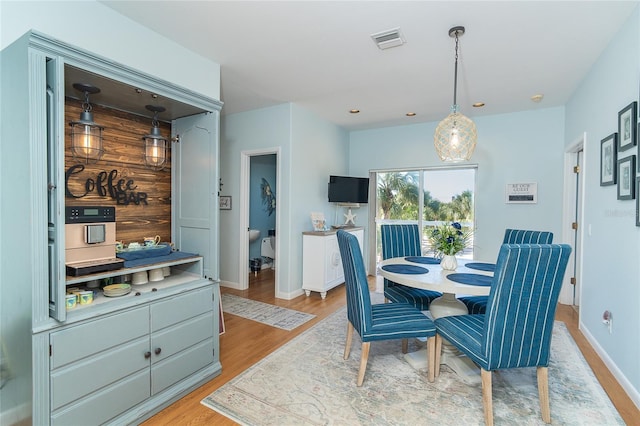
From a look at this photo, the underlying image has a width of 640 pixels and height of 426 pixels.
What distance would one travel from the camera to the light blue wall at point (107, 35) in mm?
1684

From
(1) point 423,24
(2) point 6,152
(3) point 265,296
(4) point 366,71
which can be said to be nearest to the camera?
(2) point 6,152

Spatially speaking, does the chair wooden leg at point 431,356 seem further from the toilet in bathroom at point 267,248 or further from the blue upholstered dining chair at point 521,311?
the toilet in bathroom at point 267,248

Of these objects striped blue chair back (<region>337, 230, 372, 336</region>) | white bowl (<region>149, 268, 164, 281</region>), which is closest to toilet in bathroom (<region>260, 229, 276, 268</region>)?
white bowl (<region>149, 268, 164, 281</region>)

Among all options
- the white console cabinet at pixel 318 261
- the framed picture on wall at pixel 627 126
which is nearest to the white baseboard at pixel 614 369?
the framed picture on wall at pixel 627 126

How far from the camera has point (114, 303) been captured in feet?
6.01

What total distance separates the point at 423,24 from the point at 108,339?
2918 millimetres

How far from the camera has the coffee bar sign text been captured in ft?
6.83

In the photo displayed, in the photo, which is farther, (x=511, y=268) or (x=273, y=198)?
(x=273, y=198)

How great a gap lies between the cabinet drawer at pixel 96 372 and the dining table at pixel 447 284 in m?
1.80

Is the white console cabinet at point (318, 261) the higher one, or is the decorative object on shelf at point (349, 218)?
the decorative object on shelf at point (349, 218)

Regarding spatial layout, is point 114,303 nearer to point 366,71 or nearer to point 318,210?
point 366,71

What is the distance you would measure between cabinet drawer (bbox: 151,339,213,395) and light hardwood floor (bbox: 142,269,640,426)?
0.45 ft

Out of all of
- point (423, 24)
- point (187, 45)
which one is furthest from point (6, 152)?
point (423, 24)

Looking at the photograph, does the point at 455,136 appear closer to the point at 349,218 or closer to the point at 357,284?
the point at 357,284
